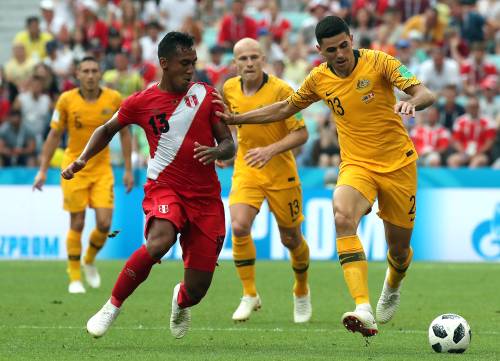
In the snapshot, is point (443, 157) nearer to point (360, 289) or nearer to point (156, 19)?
point (156, 19)

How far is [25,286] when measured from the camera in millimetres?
16328

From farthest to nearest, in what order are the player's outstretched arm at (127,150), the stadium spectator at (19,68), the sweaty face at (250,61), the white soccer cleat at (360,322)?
the stadium spectator at (19,68) → the player's outstretched arm at (127,150) → the sweaty face at (250,61) → the white soccer cleat at (360,322)

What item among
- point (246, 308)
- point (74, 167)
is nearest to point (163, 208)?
point (74, 167)

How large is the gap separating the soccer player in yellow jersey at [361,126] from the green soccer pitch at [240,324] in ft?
3.18

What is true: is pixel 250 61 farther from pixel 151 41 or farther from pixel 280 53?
pixel 151 41

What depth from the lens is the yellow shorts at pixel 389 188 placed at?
10.6 m

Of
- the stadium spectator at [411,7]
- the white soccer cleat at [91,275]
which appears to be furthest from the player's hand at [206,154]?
the stadium spectator at [411,7]

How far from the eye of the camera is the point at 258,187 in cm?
1283

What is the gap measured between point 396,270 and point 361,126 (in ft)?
5.41

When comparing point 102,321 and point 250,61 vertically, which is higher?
point 250,61

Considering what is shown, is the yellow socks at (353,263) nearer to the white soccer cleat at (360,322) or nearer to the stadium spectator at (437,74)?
the white soccer cleat at (360,322)

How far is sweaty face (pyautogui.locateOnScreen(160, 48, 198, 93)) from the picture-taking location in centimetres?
987

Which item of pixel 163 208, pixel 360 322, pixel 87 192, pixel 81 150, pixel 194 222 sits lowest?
pixel 360 322

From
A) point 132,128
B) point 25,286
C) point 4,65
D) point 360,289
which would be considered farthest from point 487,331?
point 4,65
